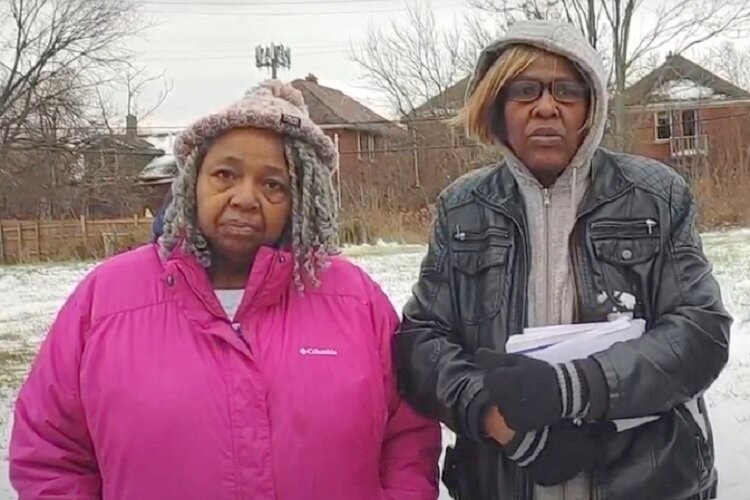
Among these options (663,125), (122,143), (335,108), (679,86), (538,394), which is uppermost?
(335,108)

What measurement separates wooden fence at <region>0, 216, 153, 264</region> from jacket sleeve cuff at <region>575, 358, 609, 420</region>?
22.9m

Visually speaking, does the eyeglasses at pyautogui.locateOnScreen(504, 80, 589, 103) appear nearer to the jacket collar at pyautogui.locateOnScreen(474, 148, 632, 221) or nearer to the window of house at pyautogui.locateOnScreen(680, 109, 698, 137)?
the jacket collar at pyautogui.locateOnScreen(474, 148, 632, 221)

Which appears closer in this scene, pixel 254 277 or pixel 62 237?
pixel 254 277

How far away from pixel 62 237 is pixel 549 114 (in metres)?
25.3

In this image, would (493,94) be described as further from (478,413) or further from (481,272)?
(478,413)

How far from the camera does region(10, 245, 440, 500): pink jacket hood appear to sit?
1877 mm

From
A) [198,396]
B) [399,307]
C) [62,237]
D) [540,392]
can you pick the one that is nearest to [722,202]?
[399,307]

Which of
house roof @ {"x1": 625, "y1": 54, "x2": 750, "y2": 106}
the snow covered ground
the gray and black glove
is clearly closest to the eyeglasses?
the gray and black glove

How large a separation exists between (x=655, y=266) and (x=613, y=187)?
0.63ft

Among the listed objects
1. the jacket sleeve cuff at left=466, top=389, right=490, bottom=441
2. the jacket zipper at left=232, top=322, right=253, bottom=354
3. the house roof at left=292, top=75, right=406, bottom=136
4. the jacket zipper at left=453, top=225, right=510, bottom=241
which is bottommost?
the jacket sleeve cuff at left=466, top=389, right=490, bottom=441

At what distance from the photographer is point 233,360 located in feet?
6.29

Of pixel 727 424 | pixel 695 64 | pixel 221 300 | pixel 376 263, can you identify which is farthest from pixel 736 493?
pixel 695 64

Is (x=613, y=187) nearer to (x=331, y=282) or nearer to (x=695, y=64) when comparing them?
(x=331, y=282)

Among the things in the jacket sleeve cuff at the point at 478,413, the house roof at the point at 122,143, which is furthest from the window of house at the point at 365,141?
the jacket sleeve cuff at the point at 478,413
